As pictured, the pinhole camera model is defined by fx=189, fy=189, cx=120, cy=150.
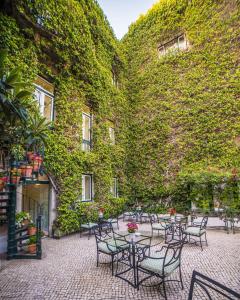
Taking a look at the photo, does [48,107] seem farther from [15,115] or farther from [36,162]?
[15,115]

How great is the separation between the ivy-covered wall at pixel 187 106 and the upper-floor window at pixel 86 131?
4212mm

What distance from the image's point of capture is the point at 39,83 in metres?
7.79

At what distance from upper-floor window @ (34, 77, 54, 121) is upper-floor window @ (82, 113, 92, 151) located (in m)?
2.15

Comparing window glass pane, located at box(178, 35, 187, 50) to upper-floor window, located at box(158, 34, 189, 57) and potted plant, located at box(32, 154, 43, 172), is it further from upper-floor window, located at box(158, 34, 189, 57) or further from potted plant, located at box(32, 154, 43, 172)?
potted plant, located at box(32, 154, 43, 172)

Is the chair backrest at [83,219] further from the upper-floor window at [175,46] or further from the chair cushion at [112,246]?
the upper-floor window at [175,46]

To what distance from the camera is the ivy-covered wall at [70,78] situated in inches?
265

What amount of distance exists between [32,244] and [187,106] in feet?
36.4

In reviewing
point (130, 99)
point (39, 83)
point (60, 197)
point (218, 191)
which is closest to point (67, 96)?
point (39, 83)

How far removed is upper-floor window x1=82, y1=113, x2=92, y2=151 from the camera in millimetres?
9750

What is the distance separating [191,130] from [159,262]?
9564 millimetres

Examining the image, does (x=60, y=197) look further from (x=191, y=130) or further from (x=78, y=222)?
(x=191, y=130)

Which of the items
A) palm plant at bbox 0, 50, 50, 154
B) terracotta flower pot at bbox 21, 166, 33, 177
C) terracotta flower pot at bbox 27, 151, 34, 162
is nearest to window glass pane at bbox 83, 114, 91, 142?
palm plant at bbox 0, 50, 50, 154

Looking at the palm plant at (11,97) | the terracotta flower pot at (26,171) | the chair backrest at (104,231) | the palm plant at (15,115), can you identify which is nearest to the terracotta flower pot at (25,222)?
the terracotta flower pot at (26,171)

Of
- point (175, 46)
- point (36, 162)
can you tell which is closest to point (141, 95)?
point (175, 46)
